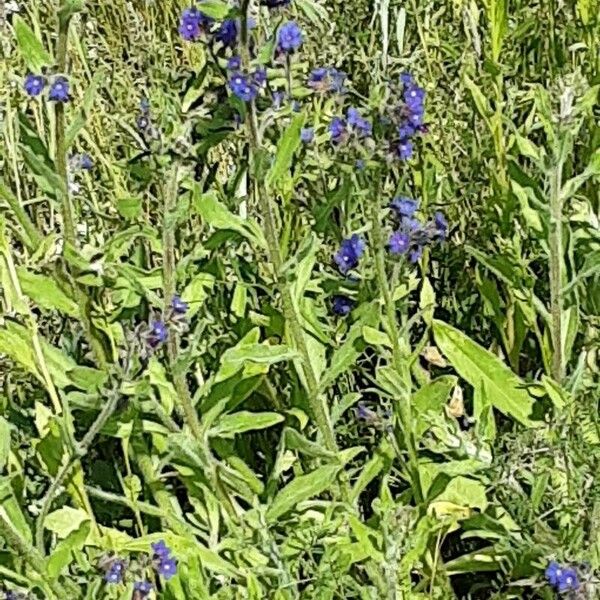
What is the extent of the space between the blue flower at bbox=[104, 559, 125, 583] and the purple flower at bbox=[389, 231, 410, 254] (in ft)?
2.44

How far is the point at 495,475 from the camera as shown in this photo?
7.25ft

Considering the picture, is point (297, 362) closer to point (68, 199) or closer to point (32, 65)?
point (68, 199)

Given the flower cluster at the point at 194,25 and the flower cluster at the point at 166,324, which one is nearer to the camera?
the flower cluster at the point at 166,324

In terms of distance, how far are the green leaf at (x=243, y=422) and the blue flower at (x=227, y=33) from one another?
26.9 inches

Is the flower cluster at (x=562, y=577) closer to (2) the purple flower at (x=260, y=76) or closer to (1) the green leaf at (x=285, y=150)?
(1) the green leaf at (x=285, y=150)

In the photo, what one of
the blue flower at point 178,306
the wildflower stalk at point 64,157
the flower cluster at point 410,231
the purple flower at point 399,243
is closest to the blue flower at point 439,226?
the flower cluster at point 410,231

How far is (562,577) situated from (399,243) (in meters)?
0.67

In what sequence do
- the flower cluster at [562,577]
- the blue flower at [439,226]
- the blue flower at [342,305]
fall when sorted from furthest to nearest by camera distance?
the blue flower at [342,305] < the blue flower at [439,226] < the flower cluster at [562,577]

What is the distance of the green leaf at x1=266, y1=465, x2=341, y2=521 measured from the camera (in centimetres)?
219

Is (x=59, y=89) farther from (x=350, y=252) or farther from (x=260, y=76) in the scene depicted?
(x=350, y=252)

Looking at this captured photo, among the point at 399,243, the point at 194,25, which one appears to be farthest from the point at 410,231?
the point at 194,25

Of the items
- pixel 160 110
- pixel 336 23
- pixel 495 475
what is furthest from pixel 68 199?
pixel 336 23

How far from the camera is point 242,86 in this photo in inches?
78.6

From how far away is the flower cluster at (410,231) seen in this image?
2.22 m
